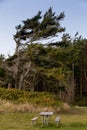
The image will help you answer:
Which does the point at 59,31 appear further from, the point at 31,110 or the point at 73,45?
the point at 31,110

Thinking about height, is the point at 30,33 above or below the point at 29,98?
above

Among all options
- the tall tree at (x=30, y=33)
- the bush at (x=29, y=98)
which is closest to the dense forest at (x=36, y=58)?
the tall tree at (x=30, y=33)

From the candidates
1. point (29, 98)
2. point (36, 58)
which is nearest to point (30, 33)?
point (36, 58)

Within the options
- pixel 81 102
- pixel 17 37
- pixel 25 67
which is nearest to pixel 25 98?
pixel 25 67

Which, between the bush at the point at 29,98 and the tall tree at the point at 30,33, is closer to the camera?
the bush at the point at 29,98

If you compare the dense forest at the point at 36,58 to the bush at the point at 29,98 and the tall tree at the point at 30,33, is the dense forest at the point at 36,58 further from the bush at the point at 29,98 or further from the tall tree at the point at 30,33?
the bush at the point at 29,98

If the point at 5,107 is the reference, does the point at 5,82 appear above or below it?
above

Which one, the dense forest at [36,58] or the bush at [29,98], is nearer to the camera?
the bush at [29,98]

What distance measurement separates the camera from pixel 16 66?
28.7 metres

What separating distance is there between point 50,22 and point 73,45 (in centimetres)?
856

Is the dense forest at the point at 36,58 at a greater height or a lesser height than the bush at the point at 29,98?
greater

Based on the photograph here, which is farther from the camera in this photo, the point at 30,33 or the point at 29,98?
the point at 30,33

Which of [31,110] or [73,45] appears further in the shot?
[73,45]

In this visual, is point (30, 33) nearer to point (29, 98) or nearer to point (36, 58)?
point (36, 58)
